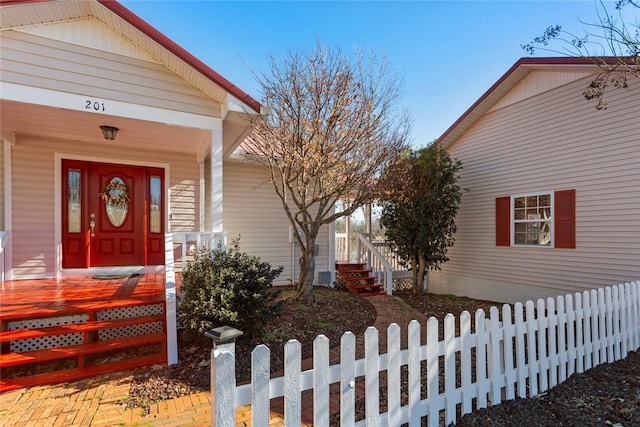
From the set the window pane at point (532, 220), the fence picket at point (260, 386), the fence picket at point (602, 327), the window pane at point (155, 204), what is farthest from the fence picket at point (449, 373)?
the window pane at point (532, 220)

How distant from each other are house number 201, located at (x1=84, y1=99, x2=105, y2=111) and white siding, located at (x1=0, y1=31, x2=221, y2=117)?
0.35 ft

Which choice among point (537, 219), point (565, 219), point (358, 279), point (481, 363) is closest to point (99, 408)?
point (481, 363)

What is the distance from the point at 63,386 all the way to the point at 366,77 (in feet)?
19.6

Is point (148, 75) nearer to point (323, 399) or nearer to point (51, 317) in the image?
point (51, 317)

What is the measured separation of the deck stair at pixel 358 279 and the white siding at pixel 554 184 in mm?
2620

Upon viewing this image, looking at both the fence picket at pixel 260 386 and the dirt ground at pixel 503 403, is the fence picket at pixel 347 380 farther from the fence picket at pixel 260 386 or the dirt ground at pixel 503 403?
the dirt ground at pixel 503 403

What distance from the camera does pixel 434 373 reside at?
2.48 meters

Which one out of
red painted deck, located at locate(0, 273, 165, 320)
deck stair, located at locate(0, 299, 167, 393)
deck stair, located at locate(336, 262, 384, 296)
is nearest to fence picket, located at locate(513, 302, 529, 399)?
deck stair, located at locate(0, 299, 167, 393)

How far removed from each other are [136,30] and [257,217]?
14.3 ft

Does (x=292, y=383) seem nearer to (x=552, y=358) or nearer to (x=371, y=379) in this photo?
(x=371, y=379)

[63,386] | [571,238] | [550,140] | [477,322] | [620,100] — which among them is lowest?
[63,386]

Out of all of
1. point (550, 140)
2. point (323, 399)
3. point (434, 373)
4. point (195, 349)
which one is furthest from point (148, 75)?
point (550, 140)

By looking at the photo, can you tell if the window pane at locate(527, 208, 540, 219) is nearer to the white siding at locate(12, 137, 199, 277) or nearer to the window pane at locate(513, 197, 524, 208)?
the window pane at locate(513, 197, 524, 208)

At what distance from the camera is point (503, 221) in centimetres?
820
